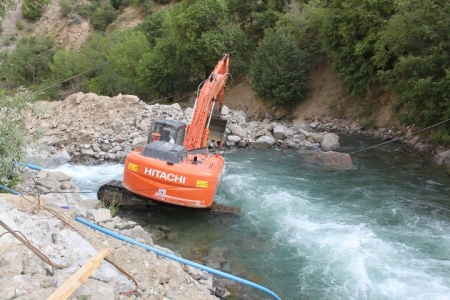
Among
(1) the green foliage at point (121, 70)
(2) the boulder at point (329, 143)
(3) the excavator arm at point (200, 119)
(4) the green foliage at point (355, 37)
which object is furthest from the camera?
(1) the green foliage at point (121, 70)

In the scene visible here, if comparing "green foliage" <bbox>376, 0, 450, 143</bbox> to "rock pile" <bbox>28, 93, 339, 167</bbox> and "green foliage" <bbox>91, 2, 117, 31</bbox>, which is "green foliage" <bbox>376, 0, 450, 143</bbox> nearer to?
"rock pile" <bbox>28, 93, 339, 167</bbox>

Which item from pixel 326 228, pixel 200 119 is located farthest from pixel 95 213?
pixel 326 228

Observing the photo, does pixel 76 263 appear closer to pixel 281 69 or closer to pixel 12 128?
Answer: pixel 12 128

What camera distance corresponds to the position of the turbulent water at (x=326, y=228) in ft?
26.4

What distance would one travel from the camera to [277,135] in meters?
18.4

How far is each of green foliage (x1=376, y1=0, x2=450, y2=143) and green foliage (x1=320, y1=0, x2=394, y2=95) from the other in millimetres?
1371

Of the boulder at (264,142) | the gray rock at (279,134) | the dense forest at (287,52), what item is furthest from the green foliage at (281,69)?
the boulder at (264,142)

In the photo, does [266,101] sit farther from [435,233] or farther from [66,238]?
[66,238]

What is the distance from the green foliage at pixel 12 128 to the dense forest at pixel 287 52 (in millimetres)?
1537

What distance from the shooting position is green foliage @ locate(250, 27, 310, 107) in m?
21.3

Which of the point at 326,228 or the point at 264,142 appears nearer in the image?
the point at 326,228

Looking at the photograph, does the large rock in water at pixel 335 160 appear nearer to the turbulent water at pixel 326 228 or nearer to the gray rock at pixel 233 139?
the turbulent water at pixel 326 228

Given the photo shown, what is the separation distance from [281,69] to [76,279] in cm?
1833

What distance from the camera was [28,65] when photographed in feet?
126
